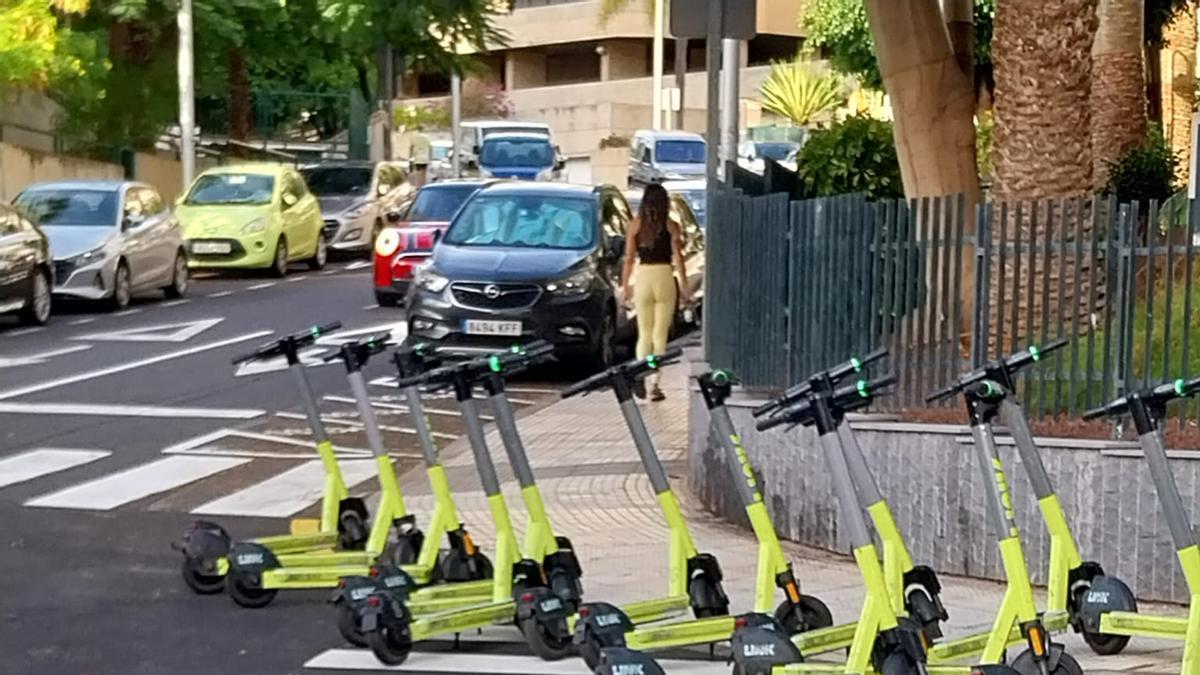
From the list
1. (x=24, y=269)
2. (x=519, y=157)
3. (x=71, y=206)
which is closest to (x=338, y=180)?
(x=71, y=206)

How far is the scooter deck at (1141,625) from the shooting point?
761cm

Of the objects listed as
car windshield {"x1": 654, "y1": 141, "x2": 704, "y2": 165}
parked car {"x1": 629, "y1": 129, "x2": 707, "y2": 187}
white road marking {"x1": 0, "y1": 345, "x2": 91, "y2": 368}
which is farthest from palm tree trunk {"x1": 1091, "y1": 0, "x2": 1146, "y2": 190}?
car windshield {"x1": 654, "y1": 141, "x2": 704, "y2": 165}

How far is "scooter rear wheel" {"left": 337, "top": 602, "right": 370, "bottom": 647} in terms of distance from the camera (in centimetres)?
810

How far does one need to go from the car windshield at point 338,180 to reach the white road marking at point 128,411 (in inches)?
753

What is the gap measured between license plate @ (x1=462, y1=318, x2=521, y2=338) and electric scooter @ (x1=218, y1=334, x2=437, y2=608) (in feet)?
26.7

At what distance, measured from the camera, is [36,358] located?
1938cm

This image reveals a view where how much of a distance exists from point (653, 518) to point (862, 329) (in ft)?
5.59

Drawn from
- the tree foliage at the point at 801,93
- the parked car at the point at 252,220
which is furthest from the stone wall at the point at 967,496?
the tree foliage at the point at 801,93

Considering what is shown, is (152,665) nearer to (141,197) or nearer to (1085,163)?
(1085,163)

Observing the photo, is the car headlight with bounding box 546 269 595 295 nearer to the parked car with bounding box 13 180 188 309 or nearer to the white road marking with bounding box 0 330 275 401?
the white road marking with bounding box 0 330 275 401

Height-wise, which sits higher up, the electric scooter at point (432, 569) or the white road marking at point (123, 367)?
the electric scooter at point (432, 569)

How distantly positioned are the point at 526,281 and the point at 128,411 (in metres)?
3.73

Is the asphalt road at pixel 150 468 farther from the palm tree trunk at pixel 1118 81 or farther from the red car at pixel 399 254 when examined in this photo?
the palm tree trunk at pixel 1118 81

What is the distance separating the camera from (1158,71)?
29.3m
